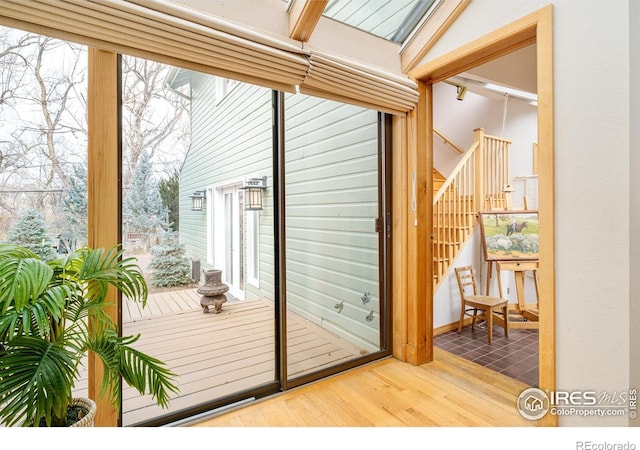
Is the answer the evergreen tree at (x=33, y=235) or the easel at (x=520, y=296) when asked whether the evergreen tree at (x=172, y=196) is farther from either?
the easel at (x=520, y=296)

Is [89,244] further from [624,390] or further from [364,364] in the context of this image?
[624,390]

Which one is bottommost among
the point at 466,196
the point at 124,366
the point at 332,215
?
the point at 124,366

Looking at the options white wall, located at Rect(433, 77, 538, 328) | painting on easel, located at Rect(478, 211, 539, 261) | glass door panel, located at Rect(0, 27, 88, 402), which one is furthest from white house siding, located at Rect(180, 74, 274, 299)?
white wall, located at Rect(433, 77, 538, 328)

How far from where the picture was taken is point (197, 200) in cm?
188

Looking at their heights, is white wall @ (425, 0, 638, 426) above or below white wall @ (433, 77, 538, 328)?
below

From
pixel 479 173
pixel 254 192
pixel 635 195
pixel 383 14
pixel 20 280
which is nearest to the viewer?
pixel 20 280

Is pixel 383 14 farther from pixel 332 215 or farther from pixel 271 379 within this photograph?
pixel 271 379

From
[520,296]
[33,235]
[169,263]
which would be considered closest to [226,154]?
[169,263]

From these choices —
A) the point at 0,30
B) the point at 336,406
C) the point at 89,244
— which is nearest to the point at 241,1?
the point at 0,30

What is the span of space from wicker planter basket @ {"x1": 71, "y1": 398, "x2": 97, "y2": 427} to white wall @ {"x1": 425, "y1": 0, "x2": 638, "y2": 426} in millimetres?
2189

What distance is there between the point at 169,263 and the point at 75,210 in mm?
510

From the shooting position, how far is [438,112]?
17.1 ft

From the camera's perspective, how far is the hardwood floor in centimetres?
178

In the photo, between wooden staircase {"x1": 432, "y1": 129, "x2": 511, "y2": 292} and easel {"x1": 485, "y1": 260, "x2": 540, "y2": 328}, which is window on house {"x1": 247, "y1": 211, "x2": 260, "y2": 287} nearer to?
wooden staircase {"x1": 432, "y1": 129, "x2": 511, "y2": 292}
